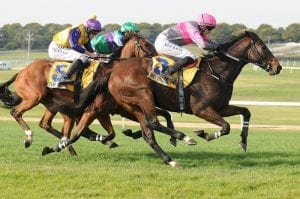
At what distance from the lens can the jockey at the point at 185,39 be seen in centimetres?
936

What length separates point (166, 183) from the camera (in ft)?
22.7

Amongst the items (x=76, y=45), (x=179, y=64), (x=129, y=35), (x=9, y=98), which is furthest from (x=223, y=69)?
(x=9, y=98)

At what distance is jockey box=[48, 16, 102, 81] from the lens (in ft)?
33.0

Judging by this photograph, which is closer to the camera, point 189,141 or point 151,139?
point 189,141

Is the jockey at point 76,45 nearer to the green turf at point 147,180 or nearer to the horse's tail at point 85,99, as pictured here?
the horse's tail at point 85,99

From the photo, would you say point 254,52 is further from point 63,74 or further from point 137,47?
point 63,74

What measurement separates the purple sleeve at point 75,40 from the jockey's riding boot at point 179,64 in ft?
6.13

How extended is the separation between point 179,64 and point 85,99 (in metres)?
1.55

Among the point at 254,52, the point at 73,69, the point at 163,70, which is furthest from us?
the point at 73,69

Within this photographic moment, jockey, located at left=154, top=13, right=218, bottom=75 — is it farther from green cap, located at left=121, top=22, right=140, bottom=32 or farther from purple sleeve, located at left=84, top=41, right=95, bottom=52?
purple sleeve, located at left=84, top=41, right=95, bottom=52

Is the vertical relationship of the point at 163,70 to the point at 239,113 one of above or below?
above

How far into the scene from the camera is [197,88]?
9.23m

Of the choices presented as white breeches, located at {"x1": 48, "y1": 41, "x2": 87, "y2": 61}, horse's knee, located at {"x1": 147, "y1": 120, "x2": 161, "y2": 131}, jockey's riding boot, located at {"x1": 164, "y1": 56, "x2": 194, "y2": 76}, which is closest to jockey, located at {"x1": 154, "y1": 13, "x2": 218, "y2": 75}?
jockey's riding boot, located at {"x1": 164, "y1": 56, "x2": 194, "y2": 76}

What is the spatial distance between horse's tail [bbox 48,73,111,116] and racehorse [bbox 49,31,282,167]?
17 millimetres
